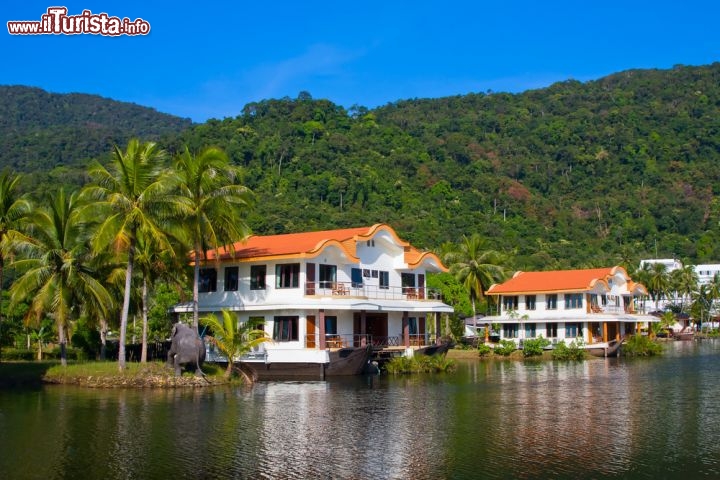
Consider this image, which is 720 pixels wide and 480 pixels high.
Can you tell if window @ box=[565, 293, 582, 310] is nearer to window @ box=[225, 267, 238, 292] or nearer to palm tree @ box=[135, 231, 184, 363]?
window @ box=[225, 267, 238, 292]

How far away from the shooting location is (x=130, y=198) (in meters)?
32.4

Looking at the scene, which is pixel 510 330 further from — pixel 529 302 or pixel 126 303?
pixel 126 303

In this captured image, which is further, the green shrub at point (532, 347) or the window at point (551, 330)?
the window at point (551, 330)

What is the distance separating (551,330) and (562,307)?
2057 mm

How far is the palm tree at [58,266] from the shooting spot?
3372 centimetres

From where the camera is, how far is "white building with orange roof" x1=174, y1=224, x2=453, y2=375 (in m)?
38.8

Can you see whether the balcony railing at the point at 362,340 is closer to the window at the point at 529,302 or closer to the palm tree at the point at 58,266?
the palm tree at the point at 58,266

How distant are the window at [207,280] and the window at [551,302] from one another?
94.5ft

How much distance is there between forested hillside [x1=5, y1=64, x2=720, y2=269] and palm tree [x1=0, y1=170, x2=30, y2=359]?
48.0 meters

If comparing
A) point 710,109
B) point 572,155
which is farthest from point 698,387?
point 710,109

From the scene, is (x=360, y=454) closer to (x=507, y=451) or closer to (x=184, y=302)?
(x=507, y=451)

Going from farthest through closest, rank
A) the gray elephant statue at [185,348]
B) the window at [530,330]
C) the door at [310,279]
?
the window at [530,330]
the door at [310,279]
the gray elephant statue at [185,348]

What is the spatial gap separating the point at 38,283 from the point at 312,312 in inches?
510

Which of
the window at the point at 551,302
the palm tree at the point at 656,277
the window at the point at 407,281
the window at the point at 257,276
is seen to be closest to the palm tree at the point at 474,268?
the window at the point at 551,302
